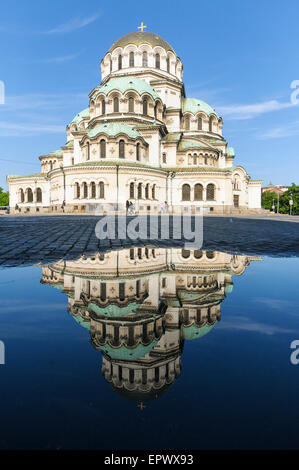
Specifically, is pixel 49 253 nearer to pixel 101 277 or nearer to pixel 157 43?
pixel 101 277

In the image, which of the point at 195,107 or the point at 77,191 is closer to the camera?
the point at 77,191

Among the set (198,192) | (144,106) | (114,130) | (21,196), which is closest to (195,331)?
(114,130)

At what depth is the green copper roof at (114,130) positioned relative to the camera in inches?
1581

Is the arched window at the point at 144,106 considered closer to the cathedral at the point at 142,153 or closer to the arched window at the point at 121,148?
the cathedral at the point at 142,153

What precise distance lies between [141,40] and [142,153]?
64.3 feet

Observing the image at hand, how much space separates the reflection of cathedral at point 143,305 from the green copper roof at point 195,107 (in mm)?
50986

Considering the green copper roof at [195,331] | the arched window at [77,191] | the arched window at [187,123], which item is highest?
the arched window at [187,123]

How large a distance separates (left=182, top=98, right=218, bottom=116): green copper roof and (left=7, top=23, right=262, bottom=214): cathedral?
17 centimetres

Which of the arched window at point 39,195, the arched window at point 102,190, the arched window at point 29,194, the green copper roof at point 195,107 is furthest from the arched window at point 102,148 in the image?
the arched window at point 29,194

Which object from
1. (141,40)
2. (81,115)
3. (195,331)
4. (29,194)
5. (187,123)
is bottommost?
(195,331)

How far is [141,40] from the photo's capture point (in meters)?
49.1

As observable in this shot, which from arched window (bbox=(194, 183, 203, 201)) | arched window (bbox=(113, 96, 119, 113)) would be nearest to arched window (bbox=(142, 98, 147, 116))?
arched window (bbox=(113, 96, 119, 113))

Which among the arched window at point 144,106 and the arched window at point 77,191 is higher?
the arched window at point 144,106

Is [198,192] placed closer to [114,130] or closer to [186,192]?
[186,192]
